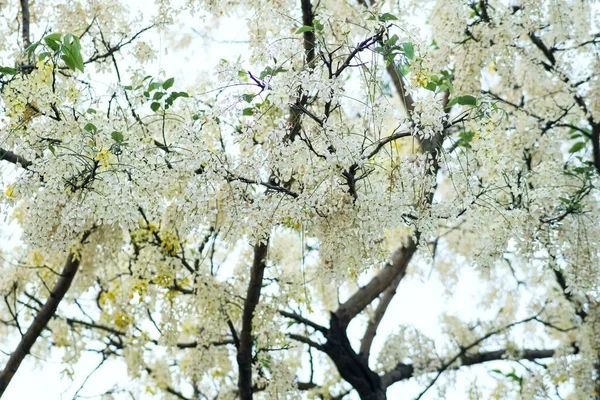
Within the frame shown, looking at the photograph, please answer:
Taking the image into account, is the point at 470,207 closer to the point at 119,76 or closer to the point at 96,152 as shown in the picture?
the point at 96,152

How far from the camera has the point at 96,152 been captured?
10.5 feet

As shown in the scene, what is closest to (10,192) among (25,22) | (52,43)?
(52,43)

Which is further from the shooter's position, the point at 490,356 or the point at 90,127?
the point at 490,356

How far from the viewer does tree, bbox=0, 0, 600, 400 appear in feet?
10.3

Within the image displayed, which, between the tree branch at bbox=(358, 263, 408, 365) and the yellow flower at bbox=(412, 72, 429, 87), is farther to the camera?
the tree branch at bbox=(358, 263, 408, 365)

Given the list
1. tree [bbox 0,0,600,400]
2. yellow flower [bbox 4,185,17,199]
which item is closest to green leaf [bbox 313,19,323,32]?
tree [bbox 0,0,600,400]

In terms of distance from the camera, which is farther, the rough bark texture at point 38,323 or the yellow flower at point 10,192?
the rough bark texture at point 38,323

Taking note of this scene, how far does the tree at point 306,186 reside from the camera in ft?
10.3

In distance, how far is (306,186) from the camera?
3160 millimetres

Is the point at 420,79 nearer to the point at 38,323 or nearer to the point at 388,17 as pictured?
the point at 388,17

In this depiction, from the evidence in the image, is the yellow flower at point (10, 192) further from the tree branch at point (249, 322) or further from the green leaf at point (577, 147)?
the green leaf at point (577, 147)

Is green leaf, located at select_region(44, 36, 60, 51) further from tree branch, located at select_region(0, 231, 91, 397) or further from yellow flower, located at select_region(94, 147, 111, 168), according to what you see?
tree branch, located at select_region(0, 231, 91, 397)

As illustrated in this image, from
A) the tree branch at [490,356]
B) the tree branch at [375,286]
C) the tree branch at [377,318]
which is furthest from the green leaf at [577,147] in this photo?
the tree branch at [490,356]

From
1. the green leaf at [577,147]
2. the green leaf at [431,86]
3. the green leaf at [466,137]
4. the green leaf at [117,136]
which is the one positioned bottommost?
the green leaf at [117,136]
